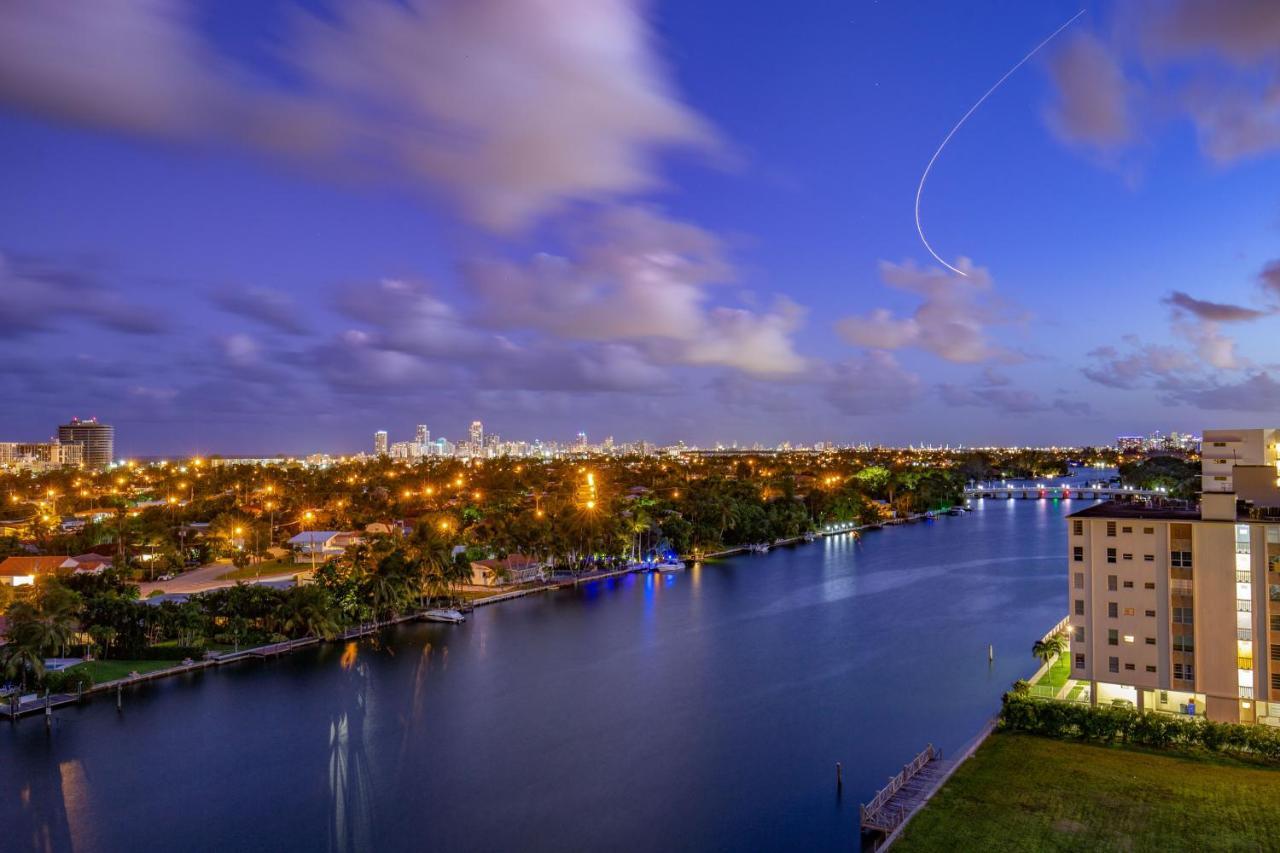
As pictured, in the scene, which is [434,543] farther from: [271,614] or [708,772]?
[708,772]

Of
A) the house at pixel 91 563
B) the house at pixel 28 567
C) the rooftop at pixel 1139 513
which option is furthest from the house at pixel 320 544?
the rooftop at pixel 1139 513

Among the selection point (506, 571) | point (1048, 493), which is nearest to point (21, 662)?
point (506, 571)

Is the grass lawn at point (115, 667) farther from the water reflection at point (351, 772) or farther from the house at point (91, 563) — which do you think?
the house at point (91, 563)

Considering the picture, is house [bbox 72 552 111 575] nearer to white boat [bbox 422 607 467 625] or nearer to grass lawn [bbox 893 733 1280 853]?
white boat [bbox 422 607 467 625]

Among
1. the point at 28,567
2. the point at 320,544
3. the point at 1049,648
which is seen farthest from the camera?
the point at 320,544

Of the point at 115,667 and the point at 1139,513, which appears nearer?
the point at 1139,513

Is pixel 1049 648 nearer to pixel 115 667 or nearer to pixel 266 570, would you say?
pixel 115 667
